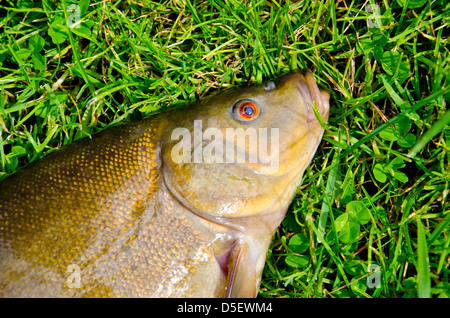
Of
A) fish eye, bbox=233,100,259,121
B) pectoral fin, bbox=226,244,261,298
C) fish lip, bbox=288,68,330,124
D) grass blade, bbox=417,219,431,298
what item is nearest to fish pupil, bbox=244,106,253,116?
fish eye, bbox=233,100,259,121

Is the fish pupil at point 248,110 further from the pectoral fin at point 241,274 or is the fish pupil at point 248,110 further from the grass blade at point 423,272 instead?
the grass blade at point 423,272

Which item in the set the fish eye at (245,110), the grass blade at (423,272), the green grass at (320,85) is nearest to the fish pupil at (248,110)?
the fish eye at (245,110)

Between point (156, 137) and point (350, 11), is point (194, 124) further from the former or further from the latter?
point (350, 11)

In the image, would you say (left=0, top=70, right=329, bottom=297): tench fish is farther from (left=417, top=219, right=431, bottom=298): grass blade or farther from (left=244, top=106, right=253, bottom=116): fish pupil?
(left=417, top=219, right=431, bottom=298): grass blade

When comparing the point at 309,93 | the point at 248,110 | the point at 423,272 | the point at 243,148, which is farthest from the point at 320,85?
the point at 423,272

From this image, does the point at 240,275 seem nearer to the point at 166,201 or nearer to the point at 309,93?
the point at 166,201
